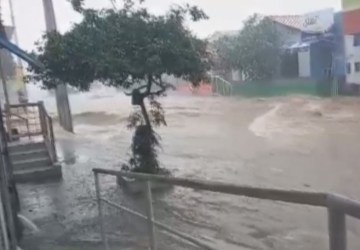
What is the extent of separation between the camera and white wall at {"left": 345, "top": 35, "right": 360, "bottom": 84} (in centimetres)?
2462

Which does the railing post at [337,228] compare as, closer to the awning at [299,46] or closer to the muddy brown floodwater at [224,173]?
the muddy brown floodwater at [224,173]

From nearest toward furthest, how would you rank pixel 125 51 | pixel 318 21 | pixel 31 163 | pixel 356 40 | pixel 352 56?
pixel 125 51 → pixel 31 163 → pixel 356 40 → pixel 352 56 → pixel 318 21

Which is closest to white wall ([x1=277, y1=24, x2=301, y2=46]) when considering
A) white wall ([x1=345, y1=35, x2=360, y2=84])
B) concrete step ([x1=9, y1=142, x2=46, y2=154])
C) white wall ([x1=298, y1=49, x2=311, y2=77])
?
white wall ([x1=298, y1=49, x2=311, y2=77])

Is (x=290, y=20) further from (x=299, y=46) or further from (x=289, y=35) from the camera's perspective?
(x=299, y=46)

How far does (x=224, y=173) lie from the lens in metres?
11.9

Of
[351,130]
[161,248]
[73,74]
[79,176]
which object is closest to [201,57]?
[73,74]

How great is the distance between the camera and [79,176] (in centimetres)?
1138

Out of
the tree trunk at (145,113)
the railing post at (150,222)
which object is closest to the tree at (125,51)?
the tree trunk at (145,113)

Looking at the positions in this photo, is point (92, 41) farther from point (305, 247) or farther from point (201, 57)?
point (305, 247)

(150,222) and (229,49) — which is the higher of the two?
(229,49)

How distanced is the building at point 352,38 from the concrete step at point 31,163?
17.5 metres

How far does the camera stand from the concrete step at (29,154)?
1069 cm

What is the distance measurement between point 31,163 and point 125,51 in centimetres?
337

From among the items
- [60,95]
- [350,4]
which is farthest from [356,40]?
[60,95]
